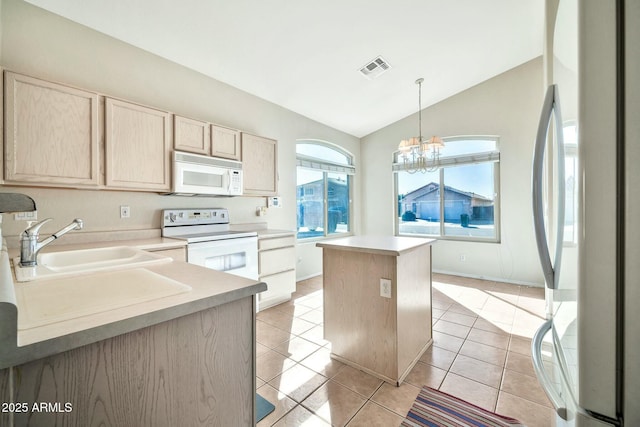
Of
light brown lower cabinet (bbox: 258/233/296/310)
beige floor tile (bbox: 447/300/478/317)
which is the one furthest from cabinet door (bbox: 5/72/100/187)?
beige floor tile (bbox: 447/300/478/317)

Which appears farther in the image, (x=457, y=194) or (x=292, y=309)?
(x=457, y=194)

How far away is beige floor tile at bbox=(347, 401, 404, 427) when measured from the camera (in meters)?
1.56

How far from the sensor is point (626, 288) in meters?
0.48

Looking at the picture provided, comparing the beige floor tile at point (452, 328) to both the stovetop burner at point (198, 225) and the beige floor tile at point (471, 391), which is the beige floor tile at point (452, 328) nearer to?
the beige floor tile at point (471, 391)

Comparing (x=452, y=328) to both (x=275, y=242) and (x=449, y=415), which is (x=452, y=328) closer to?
(x=449, y=415)

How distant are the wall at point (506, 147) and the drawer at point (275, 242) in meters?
3.01

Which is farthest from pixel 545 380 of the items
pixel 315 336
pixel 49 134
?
pixel 49 134

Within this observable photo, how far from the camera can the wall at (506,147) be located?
13.6ft

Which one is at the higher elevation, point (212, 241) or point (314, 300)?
point (212, 241)

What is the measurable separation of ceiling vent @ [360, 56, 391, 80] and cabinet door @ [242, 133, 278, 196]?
5.13 ft

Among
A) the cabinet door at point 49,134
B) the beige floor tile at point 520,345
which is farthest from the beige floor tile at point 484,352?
the cabinet door at point 49,134

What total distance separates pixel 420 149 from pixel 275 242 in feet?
7.42

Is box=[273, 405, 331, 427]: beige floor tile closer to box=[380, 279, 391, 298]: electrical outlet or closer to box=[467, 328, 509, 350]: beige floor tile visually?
box=[380, 279, 391, 298]: electrical outlet

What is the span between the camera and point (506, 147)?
14.3 ft
